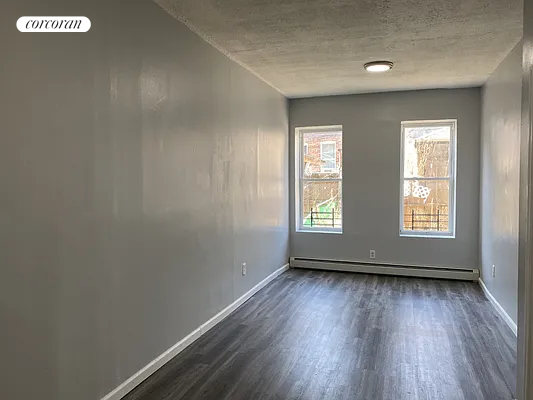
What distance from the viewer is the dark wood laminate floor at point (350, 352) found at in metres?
2.63

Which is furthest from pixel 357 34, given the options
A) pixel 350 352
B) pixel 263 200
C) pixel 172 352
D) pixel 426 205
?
pixel 426 205

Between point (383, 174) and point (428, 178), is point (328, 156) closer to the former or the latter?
point (383, 174)

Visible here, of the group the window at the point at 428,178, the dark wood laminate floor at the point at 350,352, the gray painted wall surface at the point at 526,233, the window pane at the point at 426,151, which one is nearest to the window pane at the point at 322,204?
the window at the point at 428,178

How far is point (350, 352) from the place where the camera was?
3186 millimetres

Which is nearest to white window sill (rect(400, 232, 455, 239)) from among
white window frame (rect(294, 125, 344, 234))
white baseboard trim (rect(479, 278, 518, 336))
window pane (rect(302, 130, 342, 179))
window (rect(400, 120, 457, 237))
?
window (rect(400, 120, 457, 237))

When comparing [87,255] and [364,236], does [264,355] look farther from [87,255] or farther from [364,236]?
[364,236]

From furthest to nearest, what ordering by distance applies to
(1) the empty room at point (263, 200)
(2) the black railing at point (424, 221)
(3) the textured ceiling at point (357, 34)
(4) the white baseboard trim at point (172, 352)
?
1. (2) the black railing at point (424, 221)
2. (3) the textured ceiling at point (357, 34)
3. (4) the white baseboard trim at point (172, 352)
4. (1) the empty room at point (263, 200)

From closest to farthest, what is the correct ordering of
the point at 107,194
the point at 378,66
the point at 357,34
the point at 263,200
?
the point at 107,194 < the point at 357,34 < the point at 378,66 < the point at 263,200

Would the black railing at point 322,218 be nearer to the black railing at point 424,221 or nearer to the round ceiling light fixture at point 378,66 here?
the black railing at point 424,221

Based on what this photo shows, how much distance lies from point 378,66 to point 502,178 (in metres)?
1.68

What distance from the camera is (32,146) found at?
1.89m

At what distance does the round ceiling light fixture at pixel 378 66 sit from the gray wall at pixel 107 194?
148 centimetres

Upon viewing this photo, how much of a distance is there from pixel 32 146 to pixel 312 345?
2.51m

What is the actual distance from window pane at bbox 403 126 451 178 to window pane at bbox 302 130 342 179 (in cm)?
96
